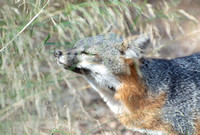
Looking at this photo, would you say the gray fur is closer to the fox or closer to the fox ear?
the fox

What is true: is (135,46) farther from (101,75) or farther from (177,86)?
(177,86)

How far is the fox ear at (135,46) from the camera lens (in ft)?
11.1

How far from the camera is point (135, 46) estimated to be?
136 inches

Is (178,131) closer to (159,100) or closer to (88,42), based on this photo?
(159,100)

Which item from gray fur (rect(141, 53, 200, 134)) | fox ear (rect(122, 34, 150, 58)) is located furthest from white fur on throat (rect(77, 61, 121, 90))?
gray fur (rect(141, 53, 200, 134))

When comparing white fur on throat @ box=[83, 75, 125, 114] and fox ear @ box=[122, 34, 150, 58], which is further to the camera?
white fur on throat @ box=[83, 75, 125, 114]

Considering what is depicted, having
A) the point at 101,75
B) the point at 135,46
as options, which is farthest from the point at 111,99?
the point at 135,46

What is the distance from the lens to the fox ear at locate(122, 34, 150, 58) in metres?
3.39

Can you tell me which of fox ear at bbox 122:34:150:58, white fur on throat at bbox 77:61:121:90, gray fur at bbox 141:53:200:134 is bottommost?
gray fur at bbox 141:53:200:134

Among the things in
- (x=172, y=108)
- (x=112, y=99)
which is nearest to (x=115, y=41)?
(x=112, y=99)

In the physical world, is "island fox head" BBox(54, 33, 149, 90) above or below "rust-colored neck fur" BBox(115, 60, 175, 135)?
above

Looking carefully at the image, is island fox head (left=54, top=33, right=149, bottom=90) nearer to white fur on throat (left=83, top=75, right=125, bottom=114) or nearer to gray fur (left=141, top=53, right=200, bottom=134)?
white fur on throat (left=83, top=75, right=125, bottom=114)

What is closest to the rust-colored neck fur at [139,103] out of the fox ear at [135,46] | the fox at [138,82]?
the fox at [138,82]

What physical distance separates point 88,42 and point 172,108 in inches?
50.4
